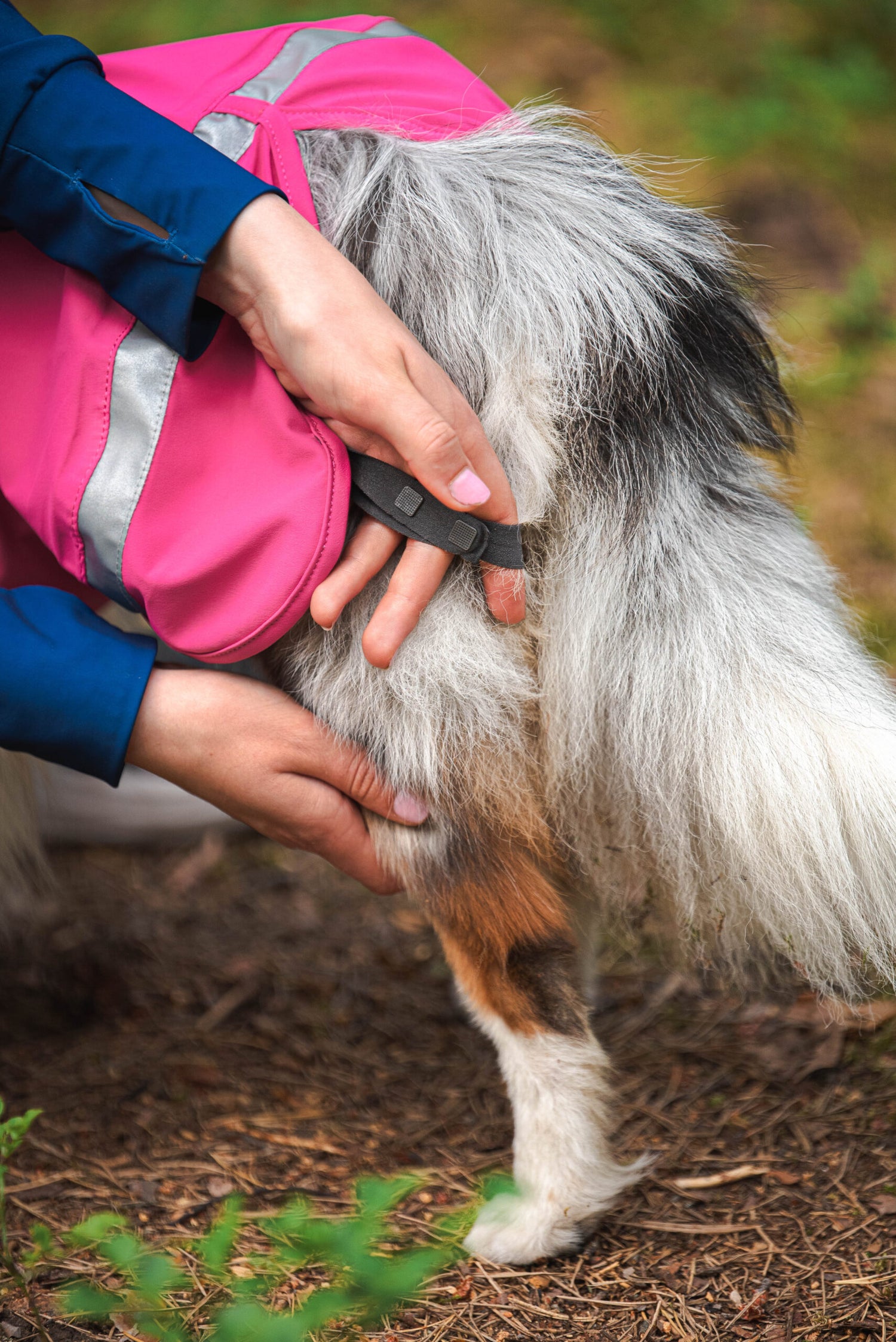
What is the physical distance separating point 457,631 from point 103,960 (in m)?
1.65

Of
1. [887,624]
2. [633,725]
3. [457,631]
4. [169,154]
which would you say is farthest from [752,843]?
[887,624]

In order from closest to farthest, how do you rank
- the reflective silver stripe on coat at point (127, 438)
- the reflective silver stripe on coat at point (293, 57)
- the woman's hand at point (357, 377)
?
the woman's hand at point (357, 377) < the reflective silver stripe on coat at point (127, 438) < the reflective silver stripe on coat at point (293, 57)

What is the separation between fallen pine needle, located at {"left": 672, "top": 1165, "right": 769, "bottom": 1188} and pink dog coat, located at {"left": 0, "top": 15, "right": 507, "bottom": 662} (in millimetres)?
1214

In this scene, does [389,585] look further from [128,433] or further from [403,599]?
[128,433]

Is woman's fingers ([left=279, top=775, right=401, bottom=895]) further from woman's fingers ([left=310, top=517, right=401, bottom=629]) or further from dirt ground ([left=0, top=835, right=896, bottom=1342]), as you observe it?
dirt ground ([left=0, top=835, right=896, bottom=1342])

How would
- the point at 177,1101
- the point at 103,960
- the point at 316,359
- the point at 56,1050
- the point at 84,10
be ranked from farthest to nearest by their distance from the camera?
1. the point at 84,10
2. the point at 103,960
3. the point at 56,1050
4. the point at 177,1101
5. the point at 316,359

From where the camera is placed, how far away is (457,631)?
165cm

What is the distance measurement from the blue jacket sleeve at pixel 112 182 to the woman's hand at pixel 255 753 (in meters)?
0.52

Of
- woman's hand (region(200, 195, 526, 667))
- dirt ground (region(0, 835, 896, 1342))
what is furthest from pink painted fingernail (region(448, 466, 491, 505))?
dirt ground (region(0, 835, 896, 1342))

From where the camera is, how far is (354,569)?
1.61 metres

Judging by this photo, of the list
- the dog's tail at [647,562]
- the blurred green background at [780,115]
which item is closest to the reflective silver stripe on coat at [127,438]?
the dog's tail at [647,562]

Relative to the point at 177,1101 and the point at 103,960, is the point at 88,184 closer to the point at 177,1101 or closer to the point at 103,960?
the point at 177,1101

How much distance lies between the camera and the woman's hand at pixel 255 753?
1.70 m

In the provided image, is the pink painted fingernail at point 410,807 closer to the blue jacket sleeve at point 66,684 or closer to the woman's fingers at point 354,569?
the woman's fingers at point 354,569
